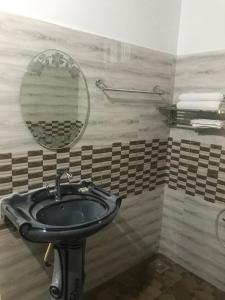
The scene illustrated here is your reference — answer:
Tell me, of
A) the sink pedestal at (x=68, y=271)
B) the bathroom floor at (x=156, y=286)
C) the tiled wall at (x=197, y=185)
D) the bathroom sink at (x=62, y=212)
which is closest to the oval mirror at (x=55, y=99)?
the bathroom sink at (x=62, y=212)

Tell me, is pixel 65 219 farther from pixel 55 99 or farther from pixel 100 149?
pixel 55 99

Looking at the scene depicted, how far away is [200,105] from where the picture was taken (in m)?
1.85

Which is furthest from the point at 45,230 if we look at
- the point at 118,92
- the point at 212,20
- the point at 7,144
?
the point at 212,20

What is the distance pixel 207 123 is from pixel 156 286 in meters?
1.27

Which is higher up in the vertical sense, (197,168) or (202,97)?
(202,97)

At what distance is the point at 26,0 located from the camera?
4.39 ft

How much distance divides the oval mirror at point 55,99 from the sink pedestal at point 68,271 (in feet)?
1.88

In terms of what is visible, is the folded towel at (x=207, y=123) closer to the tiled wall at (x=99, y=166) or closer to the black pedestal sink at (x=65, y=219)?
the tiled wall at (x=99, y=166)

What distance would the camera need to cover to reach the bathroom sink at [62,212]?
3.80 feet

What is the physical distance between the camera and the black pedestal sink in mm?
1166

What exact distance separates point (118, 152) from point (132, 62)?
0.64 metres

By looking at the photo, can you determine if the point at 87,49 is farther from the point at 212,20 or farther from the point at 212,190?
the point at 212,190

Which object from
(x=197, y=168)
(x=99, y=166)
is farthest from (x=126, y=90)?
(x=197, y=168)

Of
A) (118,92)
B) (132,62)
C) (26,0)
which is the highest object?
(26,0)
